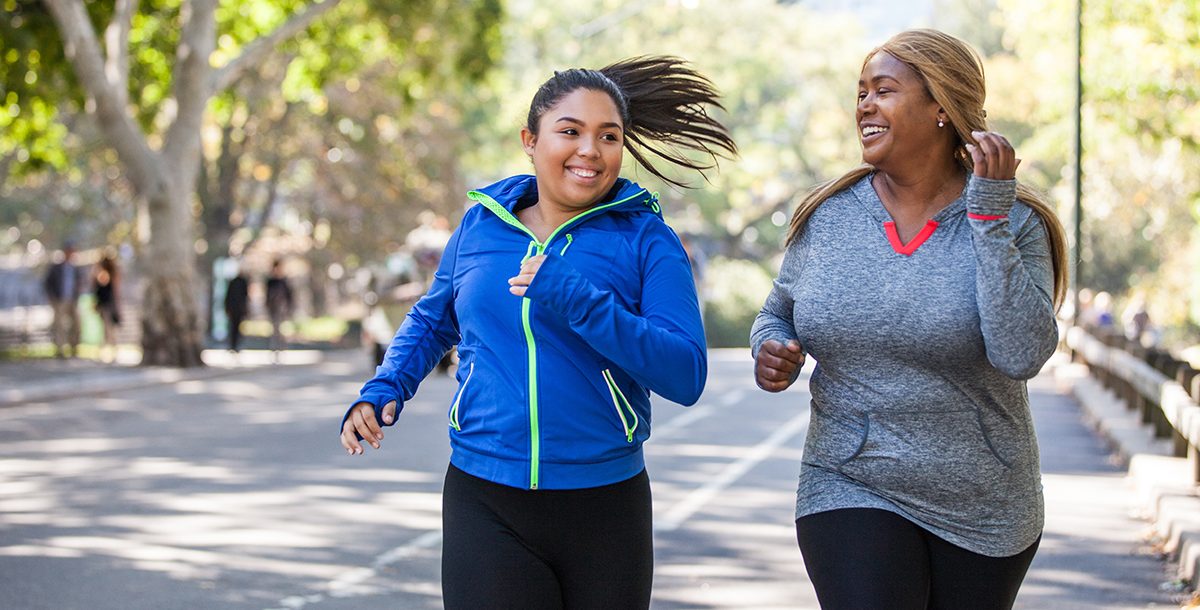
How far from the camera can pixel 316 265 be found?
40.6 metres

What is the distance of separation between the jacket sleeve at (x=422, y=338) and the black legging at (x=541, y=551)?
15.8 inches

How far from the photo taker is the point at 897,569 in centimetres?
377

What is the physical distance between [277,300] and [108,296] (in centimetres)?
295

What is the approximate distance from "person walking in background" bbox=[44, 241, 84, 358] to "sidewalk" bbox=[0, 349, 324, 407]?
0.86m

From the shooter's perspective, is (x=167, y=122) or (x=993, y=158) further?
(x=167, y=122)

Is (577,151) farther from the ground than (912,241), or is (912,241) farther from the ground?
(577,151)

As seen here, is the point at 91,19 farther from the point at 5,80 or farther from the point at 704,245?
the point at 704,245

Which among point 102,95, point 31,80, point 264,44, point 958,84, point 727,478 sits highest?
point 264,44

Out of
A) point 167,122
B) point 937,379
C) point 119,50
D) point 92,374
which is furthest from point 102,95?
point 937,379

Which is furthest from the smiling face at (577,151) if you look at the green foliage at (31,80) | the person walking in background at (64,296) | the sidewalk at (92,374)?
the person walking in background at (64,296)

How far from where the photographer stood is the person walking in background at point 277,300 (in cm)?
2959

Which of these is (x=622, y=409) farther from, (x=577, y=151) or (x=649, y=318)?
(x=577, y=151)

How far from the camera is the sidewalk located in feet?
66.8

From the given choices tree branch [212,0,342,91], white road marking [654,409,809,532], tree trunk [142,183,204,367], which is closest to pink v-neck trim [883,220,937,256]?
white road marking [654,409,809,532]
